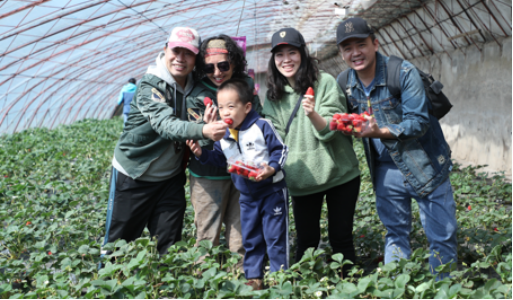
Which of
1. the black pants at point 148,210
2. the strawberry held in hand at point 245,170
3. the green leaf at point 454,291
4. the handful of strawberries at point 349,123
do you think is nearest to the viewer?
the green leaf at point 454,291

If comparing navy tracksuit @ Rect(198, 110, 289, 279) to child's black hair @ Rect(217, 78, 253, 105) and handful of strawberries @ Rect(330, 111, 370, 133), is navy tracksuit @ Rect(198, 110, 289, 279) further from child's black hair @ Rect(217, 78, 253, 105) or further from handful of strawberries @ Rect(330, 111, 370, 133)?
handful of strawberries @ Rect(330, 111, 370, 133)

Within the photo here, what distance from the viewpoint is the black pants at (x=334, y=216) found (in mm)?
2725

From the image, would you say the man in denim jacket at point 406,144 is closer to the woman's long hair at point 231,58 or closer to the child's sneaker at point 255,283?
the woman's long hair at point 231,58

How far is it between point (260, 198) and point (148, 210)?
2.60 ft

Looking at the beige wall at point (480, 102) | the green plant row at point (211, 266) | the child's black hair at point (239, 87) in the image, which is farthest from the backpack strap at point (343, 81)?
the beige wall at point (480, 102)

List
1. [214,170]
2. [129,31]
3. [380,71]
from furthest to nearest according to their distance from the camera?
1. [129,31]
2. [214,170]
3. [380,71]

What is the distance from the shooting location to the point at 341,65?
20.3 meters

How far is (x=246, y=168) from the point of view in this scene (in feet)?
8.11

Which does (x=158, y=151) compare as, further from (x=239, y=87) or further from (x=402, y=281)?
(x=402, y=281)

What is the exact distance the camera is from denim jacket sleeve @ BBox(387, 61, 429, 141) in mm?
2318

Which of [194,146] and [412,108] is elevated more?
[412,108]

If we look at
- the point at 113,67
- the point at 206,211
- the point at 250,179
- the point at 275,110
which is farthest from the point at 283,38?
the point at 113,67

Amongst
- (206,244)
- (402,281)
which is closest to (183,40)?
(206,244)

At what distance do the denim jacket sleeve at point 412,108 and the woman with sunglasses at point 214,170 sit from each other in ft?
2.98
